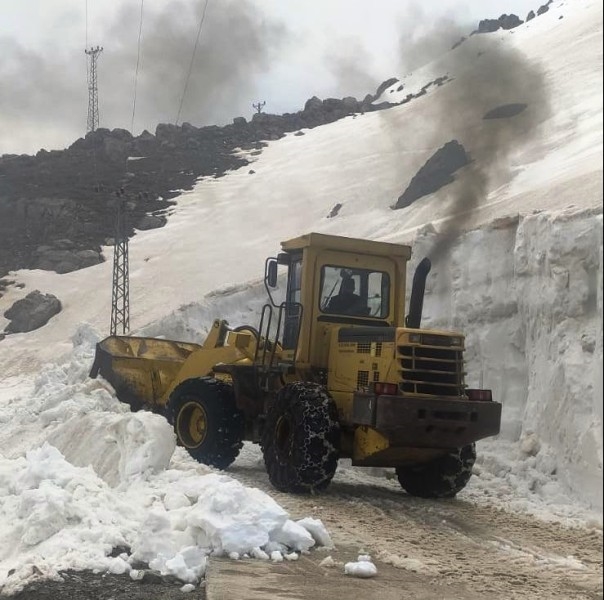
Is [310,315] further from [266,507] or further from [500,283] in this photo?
[500,283]

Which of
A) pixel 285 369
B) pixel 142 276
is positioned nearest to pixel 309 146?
pixel 142 276

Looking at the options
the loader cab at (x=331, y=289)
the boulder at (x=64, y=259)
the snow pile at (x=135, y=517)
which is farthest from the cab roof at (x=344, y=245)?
the boulder at (x=64, y=259)

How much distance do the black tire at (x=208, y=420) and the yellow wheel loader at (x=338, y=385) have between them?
0.01 metres

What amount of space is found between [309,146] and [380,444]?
6647 cm

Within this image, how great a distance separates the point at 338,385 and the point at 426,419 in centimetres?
135

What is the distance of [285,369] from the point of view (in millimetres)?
10258

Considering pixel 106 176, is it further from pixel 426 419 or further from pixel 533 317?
pixel 426 419

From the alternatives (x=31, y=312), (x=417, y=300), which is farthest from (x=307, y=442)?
(x=31, y=312)

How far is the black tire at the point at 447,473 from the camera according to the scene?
10.0 metres

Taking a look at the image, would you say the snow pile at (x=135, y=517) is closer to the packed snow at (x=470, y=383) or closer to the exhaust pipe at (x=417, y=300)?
the packed snow at (x=470, y=383)

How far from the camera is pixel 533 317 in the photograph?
13188 millimetres

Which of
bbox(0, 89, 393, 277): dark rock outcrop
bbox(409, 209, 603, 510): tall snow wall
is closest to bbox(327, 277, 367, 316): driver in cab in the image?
bbox(409, 209, 603, 510): tall snow wall

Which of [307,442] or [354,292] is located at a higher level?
[354,292]

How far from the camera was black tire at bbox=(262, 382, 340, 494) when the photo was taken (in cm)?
904
